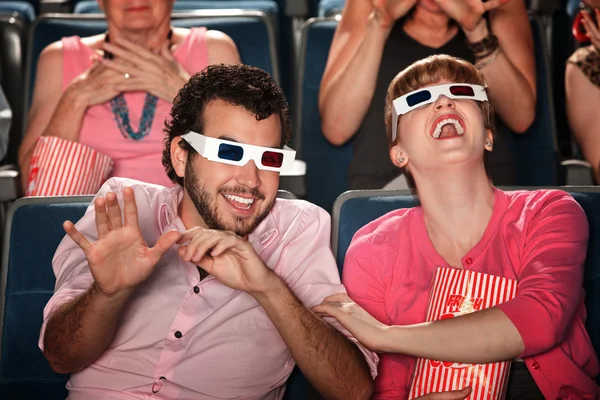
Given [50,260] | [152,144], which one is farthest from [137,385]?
[152,144]

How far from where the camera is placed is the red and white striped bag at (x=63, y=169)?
2.42m

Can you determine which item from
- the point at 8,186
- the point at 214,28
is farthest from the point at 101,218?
the point at 214,28

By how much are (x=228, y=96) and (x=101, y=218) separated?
0.43 meters

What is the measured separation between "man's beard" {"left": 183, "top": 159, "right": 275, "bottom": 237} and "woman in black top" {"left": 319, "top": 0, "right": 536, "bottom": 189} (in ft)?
2.38

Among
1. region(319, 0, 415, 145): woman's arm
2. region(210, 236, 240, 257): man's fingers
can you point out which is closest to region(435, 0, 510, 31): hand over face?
region(319, 0, 415, 145): woman's arm

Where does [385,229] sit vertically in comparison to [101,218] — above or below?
below

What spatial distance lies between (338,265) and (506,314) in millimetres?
432

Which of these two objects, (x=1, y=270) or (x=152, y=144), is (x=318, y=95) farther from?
(x=1, y=270)

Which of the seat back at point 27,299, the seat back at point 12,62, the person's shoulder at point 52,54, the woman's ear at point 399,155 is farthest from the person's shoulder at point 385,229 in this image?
the seat back at point 12,62

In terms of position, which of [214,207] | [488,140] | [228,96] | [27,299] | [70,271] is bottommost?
[27,299]

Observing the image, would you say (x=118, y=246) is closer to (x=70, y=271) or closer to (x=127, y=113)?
(x=70, y=271)

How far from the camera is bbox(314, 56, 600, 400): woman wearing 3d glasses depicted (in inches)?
68.9

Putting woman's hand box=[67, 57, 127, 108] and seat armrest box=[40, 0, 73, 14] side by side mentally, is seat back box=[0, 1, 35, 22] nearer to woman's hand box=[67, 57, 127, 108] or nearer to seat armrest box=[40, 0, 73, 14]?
seat armrest box=[40, 0, 73, 14]

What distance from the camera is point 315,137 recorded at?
115 inches
